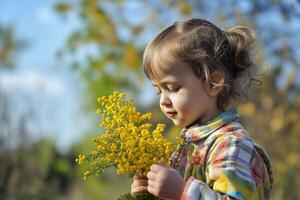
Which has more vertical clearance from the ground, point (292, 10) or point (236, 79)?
point (292, 10)

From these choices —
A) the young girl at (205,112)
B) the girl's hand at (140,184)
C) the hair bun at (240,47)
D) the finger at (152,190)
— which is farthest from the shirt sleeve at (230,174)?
the hair bun at (240,47)

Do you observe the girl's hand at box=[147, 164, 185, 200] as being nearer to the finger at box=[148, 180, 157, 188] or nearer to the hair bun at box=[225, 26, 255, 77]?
the finger at box=[148, 180, 157, 188]

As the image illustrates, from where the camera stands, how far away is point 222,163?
2.42 metres

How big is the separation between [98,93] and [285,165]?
31.7 feet

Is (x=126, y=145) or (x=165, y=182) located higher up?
(x=126, y=145)

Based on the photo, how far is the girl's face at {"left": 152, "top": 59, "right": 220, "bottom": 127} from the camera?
103 inches

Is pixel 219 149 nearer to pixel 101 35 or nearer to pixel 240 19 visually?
pixel 240 19

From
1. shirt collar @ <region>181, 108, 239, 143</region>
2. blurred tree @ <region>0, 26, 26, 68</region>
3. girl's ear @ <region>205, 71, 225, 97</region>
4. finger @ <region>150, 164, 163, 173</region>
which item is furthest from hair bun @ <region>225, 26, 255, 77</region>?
blurred tree @ <region>0, 26, 26, 68</region>

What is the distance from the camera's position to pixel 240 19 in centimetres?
931

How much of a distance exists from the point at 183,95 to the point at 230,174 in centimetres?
40

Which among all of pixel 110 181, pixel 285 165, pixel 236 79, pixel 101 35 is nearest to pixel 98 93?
pixel 110 181

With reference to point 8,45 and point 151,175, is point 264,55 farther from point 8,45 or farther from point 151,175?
point 8,45

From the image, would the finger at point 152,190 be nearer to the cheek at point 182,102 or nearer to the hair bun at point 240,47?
the cheek at point 182,102

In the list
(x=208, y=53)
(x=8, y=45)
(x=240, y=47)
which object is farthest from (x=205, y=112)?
(x=8, y=45)
